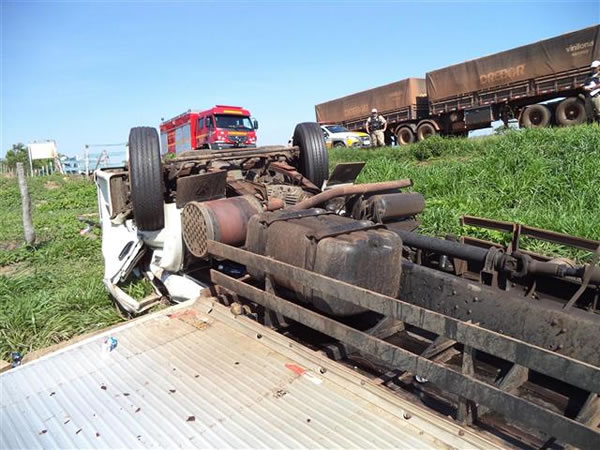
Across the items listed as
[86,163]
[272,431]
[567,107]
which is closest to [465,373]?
[272,431]

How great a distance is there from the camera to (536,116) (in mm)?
13789

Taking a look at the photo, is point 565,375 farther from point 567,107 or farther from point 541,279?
point 567,107

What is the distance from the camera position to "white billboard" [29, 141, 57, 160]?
25219mm

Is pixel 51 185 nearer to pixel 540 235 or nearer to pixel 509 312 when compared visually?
pixel 540 235

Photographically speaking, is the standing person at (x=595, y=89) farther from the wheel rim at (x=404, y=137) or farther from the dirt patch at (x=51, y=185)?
the dirt patch at (x=51, y=185)

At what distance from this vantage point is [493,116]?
16641 millimetres

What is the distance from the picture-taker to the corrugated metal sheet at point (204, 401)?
5.40 feet

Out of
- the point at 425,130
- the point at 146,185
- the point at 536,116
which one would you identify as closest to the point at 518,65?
the point at 536,116

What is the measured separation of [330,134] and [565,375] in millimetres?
18673

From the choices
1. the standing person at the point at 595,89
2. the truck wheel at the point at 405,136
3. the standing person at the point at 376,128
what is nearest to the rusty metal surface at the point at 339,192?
the standing person at the point at 595,89

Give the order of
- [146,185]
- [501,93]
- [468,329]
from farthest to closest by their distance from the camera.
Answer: [501,93] < [146,185] < [468,329]

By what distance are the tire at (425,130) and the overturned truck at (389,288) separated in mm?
A: 15812

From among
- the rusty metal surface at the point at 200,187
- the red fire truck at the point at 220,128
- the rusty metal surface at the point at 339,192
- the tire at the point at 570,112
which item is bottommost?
the rusty metal surface at the point at 339,192

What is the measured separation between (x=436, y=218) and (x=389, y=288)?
346cm
